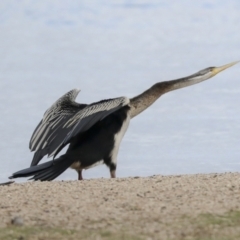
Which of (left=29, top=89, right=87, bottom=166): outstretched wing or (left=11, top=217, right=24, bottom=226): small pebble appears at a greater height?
(left=29, top=89, right=87, bottom=166): outstretched wing

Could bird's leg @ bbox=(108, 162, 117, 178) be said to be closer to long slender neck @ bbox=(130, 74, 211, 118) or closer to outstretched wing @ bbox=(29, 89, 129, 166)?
outstretched wing @ bbox=(29, 89, 129, 166)

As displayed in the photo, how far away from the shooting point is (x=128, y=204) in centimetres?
859

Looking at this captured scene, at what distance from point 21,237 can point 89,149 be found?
14.4ft

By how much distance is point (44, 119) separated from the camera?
12695 millimetres

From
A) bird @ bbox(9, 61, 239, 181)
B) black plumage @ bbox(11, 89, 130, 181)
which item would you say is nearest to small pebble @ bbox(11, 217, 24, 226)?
bird @ bbox(9, 61, 239, 181)

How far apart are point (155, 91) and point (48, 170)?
7.02 ft

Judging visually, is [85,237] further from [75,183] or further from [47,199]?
[75,183]

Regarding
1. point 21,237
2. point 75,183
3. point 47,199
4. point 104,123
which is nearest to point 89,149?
point 104,123

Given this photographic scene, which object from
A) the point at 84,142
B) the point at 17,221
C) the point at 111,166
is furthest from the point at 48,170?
the point at 17,221

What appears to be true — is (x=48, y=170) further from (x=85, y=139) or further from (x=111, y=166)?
(x=111, y=166)

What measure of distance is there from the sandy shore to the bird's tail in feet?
3.91

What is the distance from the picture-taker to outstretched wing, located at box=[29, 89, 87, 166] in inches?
468

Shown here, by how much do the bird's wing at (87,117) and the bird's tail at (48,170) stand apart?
0.34 metres

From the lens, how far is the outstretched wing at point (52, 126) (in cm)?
1188
